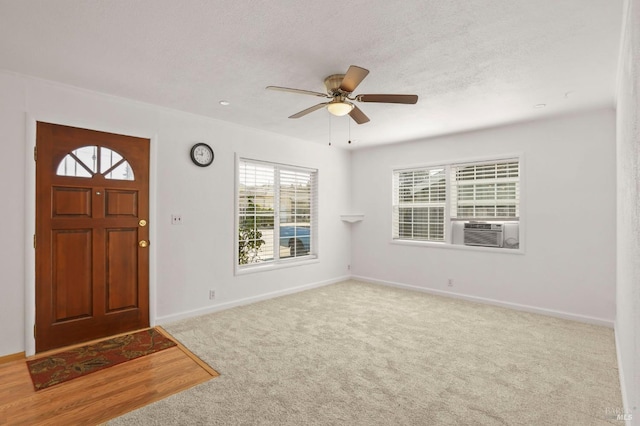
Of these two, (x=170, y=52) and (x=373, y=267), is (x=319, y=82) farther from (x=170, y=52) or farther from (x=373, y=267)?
(x=373, y=267)

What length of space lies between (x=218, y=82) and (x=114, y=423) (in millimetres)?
2796

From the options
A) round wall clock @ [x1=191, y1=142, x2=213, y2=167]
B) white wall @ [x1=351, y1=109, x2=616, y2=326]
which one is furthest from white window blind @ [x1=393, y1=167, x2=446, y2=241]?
round wall clock @ [x1=191, y1=142, x2=213, y2=167]

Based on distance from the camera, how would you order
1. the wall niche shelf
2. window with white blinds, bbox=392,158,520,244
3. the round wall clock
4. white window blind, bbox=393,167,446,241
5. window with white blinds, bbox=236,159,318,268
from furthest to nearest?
the wall niche shelf
white window blind, bbox=393,167,446,241
window with white blinds, bbox=236,159,318,268
window with white blinds, bbox=392,158,520,244
the round wall clock

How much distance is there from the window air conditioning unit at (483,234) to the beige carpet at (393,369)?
0.95 m

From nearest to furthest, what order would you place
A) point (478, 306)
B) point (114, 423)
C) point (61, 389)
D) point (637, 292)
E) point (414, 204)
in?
point (637, 292) → point (114, 423) → point (61, 389) → point (478, 306) → point (414, 204)

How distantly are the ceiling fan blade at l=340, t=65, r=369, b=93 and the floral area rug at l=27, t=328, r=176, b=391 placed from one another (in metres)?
2.98

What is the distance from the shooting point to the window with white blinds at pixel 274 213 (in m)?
4.71

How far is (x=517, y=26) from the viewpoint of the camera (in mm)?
2090

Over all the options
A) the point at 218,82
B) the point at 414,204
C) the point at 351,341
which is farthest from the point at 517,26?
the point at 414,204

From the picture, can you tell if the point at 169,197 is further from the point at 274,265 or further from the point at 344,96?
the point at 344,96

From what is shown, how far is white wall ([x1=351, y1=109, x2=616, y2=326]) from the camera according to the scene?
3.73 metres

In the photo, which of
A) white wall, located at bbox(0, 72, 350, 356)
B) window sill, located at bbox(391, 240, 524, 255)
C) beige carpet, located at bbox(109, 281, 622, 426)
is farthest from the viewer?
window sill, located at bbox(391, 240, 524, 255)

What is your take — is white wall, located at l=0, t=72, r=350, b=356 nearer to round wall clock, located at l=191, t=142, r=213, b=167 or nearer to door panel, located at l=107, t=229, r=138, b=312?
round wall clock, located at l=191, t=142, r=213, b=167

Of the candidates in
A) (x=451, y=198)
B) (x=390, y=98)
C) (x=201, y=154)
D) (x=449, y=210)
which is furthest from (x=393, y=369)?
(x=201, y=154)
